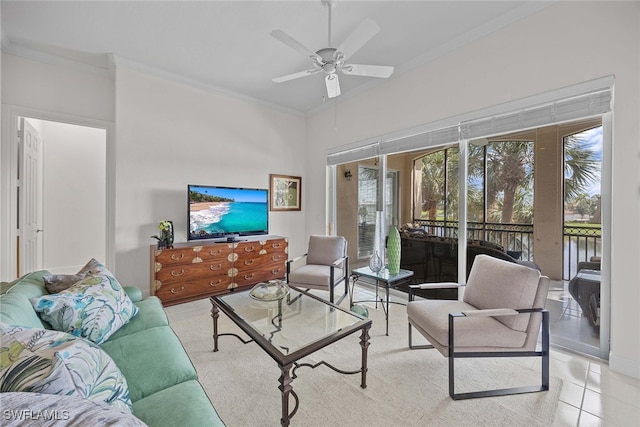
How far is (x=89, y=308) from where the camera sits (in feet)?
5.19

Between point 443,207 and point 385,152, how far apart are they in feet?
3.40

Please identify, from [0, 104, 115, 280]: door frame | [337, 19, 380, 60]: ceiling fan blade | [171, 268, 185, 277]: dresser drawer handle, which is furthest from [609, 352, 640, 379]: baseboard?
[0, 104, 115, 280]: door frame

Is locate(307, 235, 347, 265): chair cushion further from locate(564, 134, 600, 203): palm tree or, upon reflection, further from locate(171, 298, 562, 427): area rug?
locate(564, 134, 600, 203): palm tree

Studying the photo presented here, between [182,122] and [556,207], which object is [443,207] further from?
[182,122]

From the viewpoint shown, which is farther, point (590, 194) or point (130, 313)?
point (590, 194)

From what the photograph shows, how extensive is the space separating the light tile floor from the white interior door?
5.26 m

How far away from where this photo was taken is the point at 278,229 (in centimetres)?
482

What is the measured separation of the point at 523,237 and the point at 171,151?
419 cm

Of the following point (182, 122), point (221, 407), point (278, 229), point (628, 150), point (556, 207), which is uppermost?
point (182, 122)

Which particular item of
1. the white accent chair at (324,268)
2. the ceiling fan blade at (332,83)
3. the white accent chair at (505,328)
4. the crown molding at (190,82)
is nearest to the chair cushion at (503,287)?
the white accent chair at (505,328)

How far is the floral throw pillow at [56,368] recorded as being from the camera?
2.54ft

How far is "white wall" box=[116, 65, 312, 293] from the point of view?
3410 mm

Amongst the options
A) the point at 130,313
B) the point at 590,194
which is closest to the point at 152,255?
the point at 130,313

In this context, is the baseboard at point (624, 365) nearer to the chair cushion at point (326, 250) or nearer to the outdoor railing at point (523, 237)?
the outdoor railing at point (523, 237)
